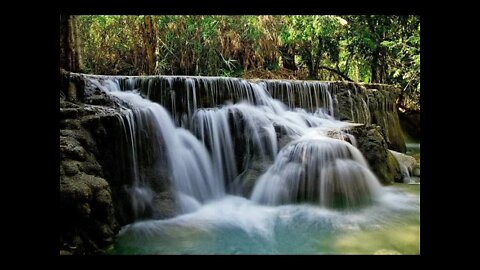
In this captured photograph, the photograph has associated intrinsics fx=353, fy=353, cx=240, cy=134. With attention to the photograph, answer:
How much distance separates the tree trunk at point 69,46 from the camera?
5.53m

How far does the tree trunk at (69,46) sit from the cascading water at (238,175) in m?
0.61

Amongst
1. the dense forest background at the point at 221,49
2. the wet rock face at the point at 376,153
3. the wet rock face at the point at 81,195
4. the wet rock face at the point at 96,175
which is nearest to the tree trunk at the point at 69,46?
the wet rock face at the point at 96,175

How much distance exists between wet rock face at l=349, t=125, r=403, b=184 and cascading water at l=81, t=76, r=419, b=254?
0.71ft

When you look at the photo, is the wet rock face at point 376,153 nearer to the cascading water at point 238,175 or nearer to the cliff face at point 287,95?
the cascading water at point 238,175

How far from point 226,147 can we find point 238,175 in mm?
501

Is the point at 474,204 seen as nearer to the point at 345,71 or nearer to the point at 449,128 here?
the point at 449,128

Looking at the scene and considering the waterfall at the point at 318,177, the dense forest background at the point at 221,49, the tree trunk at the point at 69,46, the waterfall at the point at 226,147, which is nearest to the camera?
the waterfall at the point at 226,147

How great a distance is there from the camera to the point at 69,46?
222 inches

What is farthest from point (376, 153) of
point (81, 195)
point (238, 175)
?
point (81, 195)

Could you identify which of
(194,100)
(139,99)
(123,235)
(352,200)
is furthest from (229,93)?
(123,235)

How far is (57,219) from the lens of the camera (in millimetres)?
2664

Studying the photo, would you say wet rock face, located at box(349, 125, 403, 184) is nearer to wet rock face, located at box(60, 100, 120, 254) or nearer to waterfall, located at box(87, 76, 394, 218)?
waterfall, located at box(87, 76, 394, 218)

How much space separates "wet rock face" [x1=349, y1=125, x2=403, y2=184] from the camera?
19.4 feet

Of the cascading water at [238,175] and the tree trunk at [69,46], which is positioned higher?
the tree trunk at [69,46]
